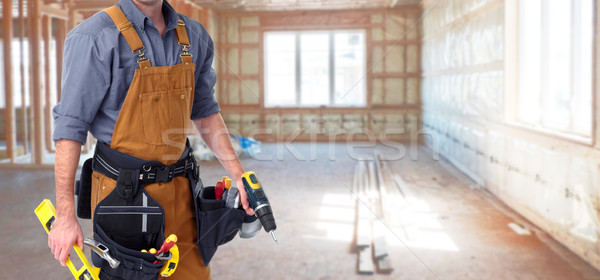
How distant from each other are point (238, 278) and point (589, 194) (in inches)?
93.3

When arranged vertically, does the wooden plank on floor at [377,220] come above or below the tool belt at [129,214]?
below

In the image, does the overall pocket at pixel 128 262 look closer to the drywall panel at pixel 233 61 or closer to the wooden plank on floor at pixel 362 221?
the wooden plank on floor at pixel 362 221

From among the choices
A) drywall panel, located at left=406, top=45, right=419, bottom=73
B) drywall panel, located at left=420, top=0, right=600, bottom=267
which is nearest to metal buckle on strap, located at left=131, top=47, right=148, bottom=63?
drywall panel, located at left=420, top=0, right=600, bottom=267

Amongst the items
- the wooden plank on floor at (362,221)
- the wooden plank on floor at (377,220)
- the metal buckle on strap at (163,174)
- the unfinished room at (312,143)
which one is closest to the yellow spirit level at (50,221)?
the unfinished room at (312,143)

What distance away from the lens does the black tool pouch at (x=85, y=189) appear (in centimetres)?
157

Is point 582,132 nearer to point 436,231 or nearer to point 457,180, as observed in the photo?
point 436,231

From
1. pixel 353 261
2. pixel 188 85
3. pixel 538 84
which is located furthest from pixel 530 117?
pixel 188 85

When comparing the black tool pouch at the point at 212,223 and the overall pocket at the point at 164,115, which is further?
the black tool pouch at the point at 212,223

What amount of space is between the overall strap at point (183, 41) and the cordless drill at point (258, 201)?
0.41 meters

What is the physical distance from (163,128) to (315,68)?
30.9 feet

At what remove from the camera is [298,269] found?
3.14 m

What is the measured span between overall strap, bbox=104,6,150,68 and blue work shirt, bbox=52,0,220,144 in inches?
0.6

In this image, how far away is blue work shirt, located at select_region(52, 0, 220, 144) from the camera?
1339 millimetres

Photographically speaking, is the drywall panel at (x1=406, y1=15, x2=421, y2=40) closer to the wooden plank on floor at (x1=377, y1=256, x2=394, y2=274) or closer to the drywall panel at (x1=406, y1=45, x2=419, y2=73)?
the drywall panel at (x1=406, y1=45, x2=419, y2=73)
